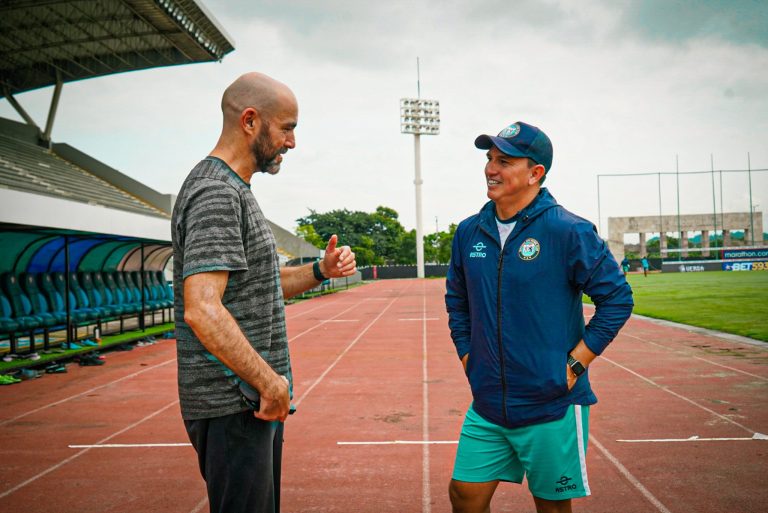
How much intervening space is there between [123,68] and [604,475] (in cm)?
2622

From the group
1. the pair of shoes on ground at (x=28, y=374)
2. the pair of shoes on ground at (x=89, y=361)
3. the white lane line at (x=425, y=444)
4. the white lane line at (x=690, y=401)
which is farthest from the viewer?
the pair of shoes on ground at (x=89, y=361)

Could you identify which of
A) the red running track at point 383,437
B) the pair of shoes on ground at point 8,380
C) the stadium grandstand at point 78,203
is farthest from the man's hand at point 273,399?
the pair of shoes on ground at point 8,380

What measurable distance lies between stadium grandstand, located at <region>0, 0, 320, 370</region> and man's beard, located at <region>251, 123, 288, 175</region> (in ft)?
25.7

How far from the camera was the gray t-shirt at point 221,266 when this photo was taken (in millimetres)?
1630

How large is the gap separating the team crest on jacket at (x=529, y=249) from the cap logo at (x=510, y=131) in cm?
50

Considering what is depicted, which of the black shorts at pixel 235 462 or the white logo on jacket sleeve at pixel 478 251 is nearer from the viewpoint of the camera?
the black shorts at pixel 235 462

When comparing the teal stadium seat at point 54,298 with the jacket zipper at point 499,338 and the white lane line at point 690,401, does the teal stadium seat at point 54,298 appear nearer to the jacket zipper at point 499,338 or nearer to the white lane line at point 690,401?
the white lane line at point 690,401

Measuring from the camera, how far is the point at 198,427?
174 cm

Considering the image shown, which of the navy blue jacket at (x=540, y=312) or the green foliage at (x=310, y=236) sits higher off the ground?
the green foliage at (x=310, y=236)

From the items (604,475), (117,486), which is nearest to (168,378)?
(117,486)

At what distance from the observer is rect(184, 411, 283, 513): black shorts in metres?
1.70

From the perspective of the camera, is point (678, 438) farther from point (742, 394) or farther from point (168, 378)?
point (168, 378)

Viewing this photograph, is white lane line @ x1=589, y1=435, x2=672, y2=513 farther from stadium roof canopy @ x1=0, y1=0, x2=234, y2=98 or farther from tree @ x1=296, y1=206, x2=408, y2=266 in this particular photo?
tree @ x1=296, y1=206, x2=408, y2=266

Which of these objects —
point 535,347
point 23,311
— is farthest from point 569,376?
point 23,311
